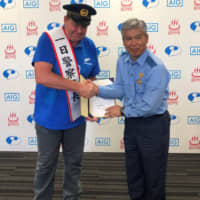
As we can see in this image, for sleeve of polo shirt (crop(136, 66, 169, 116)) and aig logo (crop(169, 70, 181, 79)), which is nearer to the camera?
sleeve of polo shirt (crop(136, 66, 169, 116))

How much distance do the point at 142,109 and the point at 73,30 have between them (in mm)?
654

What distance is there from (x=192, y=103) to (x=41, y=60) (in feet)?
6.90

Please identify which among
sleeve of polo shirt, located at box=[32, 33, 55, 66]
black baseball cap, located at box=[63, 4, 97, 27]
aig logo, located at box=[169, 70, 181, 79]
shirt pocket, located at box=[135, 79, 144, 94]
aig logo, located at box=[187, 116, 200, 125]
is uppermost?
black baseball cap, located at box=[63, 4, 97, 27]

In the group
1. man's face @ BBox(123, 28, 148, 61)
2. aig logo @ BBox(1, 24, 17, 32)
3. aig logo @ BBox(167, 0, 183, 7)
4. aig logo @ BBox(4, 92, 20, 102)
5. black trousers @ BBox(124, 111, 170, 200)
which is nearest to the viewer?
man's face @ BBox(123, 28, 148, 61)

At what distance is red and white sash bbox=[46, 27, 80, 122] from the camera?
4.90 feet

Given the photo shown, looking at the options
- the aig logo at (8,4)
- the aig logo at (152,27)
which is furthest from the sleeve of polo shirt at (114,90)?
the aig logo at (8,4)

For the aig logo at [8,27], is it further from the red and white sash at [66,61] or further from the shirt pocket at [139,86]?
the shirt pocket at [139,86]

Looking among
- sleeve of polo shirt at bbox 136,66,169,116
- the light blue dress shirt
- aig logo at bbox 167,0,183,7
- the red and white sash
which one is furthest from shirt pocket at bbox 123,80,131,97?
aig logo at bbox 167,0,183,7

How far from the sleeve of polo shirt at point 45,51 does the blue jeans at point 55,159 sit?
47 cm

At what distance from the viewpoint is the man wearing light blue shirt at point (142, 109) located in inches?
50.8

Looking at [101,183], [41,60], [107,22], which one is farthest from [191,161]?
[41,60]

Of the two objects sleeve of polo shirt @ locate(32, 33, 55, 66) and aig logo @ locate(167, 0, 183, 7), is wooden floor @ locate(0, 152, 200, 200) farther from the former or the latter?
aig logo @ locate(167, 0, 183, 7)

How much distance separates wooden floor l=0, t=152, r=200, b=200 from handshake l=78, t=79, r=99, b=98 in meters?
1.00

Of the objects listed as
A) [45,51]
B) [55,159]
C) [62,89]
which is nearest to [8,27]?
[45,51]
